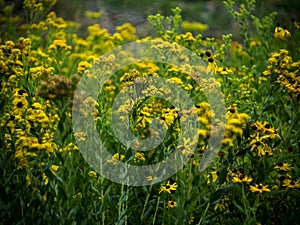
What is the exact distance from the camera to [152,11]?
8141 millimetres

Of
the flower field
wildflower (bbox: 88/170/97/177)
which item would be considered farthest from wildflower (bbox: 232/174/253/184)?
wildflower (bbox: 88/170/97/177)

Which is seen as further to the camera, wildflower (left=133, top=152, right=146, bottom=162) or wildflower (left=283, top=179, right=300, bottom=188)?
wildflower (left=133, top=152, right=146, bottom=162)

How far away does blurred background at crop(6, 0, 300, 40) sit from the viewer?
7348 millimetres

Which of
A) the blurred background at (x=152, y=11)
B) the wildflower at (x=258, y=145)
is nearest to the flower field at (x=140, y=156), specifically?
the wildflower at (x=258, y=145)

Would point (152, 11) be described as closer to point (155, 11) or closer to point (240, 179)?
point (155, 11)

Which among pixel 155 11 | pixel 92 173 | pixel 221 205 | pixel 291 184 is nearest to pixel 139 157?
pixel 92 173

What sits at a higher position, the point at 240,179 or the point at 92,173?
the point at 240,179

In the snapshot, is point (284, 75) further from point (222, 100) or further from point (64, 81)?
point (64, 81)

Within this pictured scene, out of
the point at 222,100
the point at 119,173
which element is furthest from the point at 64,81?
the point at 222,100

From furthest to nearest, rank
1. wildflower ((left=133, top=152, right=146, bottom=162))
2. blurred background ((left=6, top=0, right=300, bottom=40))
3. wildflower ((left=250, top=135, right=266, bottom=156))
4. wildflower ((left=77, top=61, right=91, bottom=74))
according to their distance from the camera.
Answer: blurred background ((left=6, top=0, right=300, bottom=40)) → wildflower ((left=77, top=61, right=91, bottom=74)) → wildflower ((left=133, top=152, right=146, bottom=162)) → wildflower ((left=250, top=135, right=266, bottom=156))

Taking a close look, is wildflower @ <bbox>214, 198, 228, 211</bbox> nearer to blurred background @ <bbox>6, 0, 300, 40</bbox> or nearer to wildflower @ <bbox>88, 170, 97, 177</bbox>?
wildflower @ <bbox>88, 170, 97, 177</bbox>

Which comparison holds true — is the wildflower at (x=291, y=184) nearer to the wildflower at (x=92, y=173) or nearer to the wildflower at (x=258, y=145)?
the wildflower at (x=258, y=145)

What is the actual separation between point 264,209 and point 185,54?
1125mm

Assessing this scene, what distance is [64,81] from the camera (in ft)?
7.04
